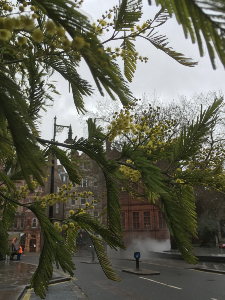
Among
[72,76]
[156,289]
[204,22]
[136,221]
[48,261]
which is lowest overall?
[156,289]

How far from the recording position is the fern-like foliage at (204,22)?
43 cm

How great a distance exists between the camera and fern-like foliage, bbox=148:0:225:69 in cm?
43

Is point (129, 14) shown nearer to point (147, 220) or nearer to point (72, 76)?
point (72, 76)

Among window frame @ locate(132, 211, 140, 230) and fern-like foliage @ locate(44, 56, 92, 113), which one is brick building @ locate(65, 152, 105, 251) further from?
window frame @ locate(132, 211, 140, 230)

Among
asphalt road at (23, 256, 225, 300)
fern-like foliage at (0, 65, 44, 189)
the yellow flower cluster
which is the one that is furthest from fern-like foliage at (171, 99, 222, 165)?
asphalt road at (23, 256, 225, 300)

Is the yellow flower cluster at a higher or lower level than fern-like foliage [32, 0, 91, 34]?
lower

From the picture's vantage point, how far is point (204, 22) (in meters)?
0.45

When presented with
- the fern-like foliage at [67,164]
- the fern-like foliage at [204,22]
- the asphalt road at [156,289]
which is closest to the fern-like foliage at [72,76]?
the fern-like foliage at [67,164]

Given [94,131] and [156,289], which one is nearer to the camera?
[94,131]

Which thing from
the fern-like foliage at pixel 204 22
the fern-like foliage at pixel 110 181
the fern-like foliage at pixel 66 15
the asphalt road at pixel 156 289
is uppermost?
the fern-like foliage at pixel 66 15

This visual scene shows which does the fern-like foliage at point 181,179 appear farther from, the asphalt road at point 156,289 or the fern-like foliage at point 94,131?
the asphalt road at point 156,289

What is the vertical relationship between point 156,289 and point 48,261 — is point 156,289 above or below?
below

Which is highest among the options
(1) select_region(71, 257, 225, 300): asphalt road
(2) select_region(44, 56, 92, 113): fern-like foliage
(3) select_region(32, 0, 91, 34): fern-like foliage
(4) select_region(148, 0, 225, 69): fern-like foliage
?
(2) select_region(44, 56, 92, 113): fern-like foliage

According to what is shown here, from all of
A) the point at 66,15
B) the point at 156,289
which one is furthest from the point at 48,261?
the point at 156,289
